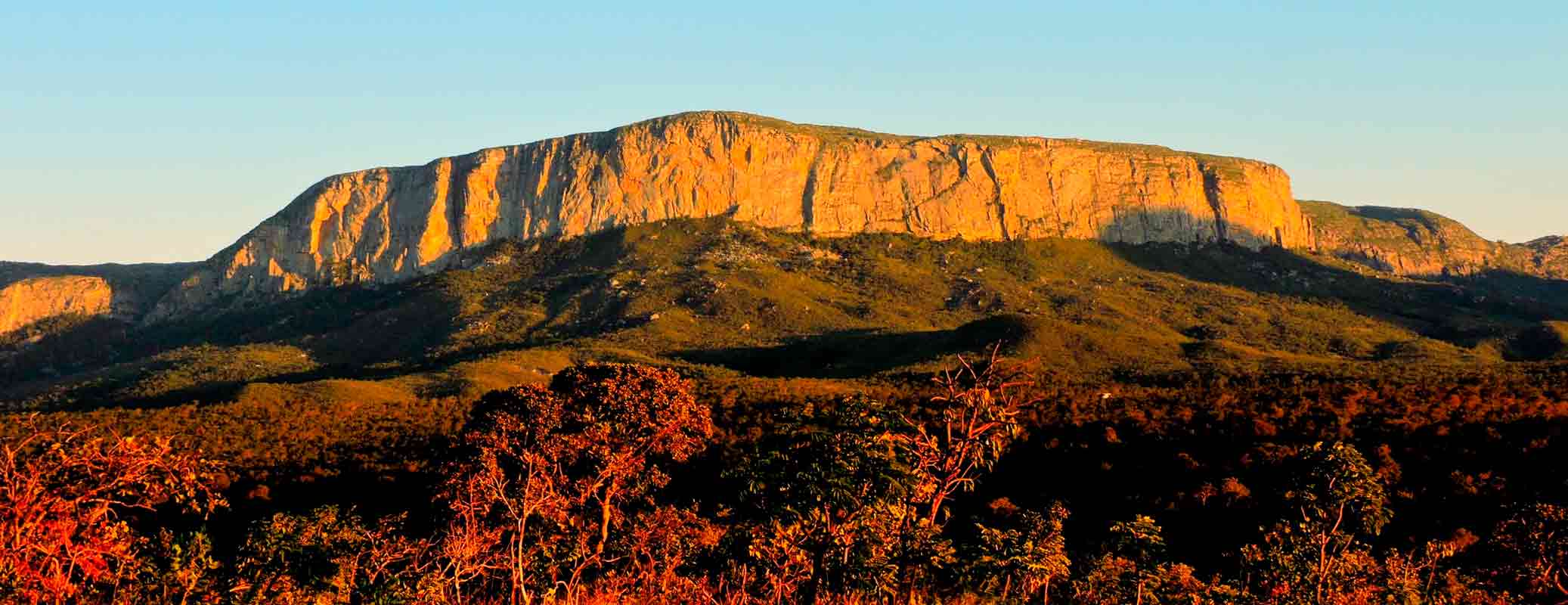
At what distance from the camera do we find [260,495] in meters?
71.8

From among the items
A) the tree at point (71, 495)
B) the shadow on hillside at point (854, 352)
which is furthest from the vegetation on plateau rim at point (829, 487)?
the shadow on hillside at point (854, 352)

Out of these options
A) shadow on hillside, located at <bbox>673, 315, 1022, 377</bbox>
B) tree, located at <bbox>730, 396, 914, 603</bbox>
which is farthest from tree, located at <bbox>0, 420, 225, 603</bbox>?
shadow on hillside, located at <bbox>673, 315, 1022, 377</bbox>

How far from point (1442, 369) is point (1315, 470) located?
9731 centimetres

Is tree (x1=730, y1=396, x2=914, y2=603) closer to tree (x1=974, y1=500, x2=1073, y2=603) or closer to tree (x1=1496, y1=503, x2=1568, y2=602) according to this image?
tree (x1=974, y1=500, x2=1073, y2=603)

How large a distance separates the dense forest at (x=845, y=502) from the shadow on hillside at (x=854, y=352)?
45413 mm

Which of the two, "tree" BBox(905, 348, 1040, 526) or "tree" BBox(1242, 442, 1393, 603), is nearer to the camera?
"tree" BBox(905, 348, 1040, 526)

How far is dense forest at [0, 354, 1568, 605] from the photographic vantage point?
27.2 metres

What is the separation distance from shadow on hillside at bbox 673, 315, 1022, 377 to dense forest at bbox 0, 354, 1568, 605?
45413mm

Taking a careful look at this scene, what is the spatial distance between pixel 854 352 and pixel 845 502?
395 ft

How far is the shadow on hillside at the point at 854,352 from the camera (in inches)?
5468

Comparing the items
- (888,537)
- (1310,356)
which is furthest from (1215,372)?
(888,537)

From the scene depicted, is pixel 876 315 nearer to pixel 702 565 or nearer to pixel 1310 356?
pixel 1310 356

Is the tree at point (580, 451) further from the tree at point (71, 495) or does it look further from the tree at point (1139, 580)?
the tree at point (71, 495)

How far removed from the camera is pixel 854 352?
491 ft
